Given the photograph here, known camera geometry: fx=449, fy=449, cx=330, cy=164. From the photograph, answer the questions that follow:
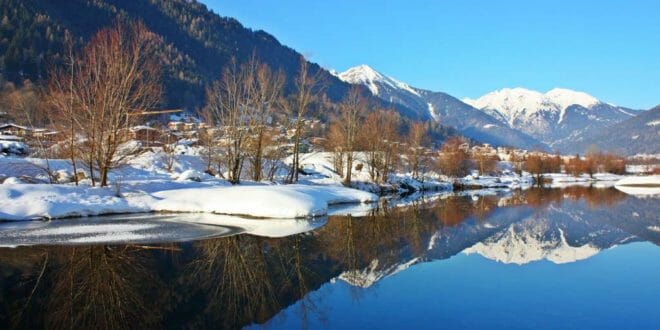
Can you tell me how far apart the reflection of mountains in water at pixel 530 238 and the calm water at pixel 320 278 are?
0.29 ft

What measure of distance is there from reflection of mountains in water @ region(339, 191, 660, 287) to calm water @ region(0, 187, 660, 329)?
88 millimetres

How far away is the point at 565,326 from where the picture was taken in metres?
6.77

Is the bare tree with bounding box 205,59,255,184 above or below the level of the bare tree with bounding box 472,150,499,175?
above

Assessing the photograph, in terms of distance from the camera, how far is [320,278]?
982 cm

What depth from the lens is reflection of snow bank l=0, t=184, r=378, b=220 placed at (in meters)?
18.1

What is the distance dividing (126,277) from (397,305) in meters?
5.61

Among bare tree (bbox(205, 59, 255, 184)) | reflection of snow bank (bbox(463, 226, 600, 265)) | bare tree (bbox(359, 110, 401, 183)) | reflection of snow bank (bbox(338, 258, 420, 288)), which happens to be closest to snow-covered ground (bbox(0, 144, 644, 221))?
bare tree (bbox(205, 59, 255, 184))

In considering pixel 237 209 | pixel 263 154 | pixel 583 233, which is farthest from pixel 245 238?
pixel 263 154

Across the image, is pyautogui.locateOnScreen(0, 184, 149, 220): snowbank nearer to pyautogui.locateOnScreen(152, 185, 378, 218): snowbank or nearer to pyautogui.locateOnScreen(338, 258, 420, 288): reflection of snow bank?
pyautogui.locateOnScreen(152, 185, 378, 218): snowbank

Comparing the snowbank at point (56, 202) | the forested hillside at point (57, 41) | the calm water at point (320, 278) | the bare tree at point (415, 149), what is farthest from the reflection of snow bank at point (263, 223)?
the forested hillside at point (57, 41)

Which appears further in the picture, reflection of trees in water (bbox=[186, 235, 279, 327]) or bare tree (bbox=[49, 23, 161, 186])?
bare tree (bbox=[49, 23, 161, 186])

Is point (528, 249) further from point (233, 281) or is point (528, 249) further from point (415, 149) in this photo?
point (415, 149)

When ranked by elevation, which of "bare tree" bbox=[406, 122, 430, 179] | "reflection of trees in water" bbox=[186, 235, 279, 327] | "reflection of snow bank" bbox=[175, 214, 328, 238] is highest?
"bare tree" bbox=[406, 122, 430, 179]

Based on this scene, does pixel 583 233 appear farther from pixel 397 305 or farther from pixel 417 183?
pixel 417 183
